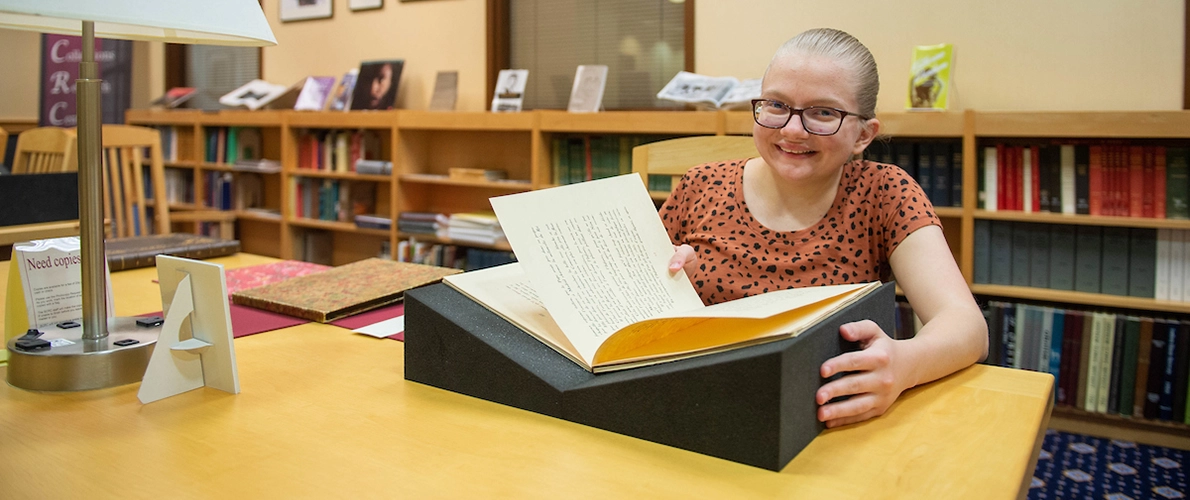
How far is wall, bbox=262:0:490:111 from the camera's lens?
4188 mm

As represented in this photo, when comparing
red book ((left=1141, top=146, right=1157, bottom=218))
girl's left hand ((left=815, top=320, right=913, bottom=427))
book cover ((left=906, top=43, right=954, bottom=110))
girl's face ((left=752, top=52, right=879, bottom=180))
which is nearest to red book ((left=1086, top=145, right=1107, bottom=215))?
red book ((left=1141, top=146, right=1157, bottom=218))

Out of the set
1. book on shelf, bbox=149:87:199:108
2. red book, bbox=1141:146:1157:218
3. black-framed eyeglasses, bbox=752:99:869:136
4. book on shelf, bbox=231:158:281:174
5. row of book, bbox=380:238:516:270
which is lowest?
row of book, bbox=380:238:516:270

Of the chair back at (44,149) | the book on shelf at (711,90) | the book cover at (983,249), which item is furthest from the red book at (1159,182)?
the chair back at (44,149)

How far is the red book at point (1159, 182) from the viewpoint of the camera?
2650mm

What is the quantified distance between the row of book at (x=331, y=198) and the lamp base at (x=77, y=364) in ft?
11.2

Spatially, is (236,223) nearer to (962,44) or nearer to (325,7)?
(325,7)

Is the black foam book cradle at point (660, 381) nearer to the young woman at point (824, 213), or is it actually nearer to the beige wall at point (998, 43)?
the young woman at point (824, 213)

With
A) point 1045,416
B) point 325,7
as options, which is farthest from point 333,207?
point 1045,416

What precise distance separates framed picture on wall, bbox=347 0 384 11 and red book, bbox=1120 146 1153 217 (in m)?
3.56

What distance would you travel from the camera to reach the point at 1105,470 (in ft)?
8.19

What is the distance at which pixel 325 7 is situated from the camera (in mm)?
4770

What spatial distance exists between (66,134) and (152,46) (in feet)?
10.2

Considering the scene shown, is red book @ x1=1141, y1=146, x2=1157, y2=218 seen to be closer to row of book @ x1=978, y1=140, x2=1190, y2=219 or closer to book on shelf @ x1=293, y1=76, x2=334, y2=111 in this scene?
row of book @ x1=978, y1=140, x2=1190, y2=219

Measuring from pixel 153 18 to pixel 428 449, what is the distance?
0.55 meters
